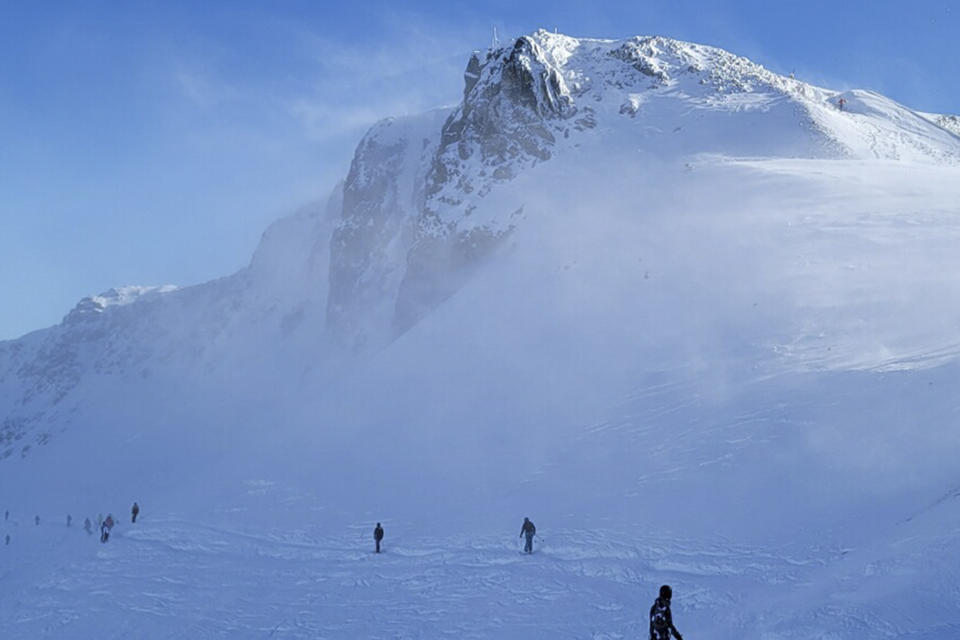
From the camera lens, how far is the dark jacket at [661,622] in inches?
378

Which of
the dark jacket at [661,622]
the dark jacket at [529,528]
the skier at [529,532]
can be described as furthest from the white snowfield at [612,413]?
the dark jacket at [661,622]

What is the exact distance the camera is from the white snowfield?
631 inches

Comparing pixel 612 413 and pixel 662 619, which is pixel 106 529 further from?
pixel 662 619

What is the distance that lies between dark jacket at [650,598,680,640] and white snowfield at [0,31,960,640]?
2992 millimetres

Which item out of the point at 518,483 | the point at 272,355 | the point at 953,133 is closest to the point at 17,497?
the point at 272,355

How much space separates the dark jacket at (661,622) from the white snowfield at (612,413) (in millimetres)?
2992

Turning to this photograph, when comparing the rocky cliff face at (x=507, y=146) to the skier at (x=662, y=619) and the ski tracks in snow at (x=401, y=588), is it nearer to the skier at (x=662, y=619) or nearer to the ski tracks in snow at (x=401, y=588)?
the ski tracks in snow at (x=401, y=588)

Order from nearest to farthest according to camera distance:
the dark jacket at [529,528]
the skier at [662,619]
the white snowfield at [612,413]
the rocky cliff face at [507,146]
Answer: the skier at [662,619] < the white snowfield at [612,413] < the dark jacket at [529,528] < the rocky cliff face at [507,146]

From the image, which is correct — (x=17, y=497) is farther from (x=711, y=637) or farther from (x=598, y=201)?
(x=711, y=637)

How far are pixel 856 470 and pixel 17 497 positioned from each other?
306ft

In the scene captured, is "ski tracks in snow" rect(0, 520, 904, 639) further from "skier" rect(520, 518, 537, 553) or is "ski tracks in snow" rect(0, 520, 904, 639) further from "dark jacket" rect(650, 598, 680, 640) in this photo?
"dark jacket" rect(650, 598, 680, 640)

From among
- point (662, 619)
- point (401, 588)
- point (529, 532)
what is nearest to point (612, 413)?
point (529, 532)

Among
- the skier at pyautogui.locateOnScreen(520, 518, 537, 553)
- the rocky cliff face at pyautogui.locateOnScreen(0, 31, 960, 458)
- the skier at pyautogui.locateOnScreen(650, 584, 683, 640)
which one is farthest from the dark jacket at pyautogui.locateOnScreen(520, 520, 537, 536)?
the rocky cliff face at pyautogui.locateOnScreen(0, 31, 960, 458)

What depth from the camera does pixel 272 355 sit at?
88.3 metres
